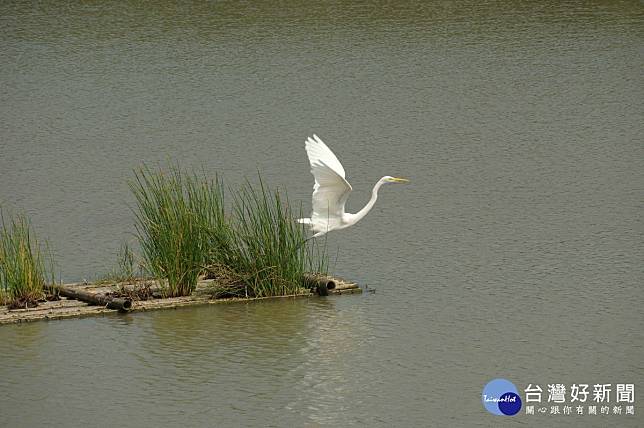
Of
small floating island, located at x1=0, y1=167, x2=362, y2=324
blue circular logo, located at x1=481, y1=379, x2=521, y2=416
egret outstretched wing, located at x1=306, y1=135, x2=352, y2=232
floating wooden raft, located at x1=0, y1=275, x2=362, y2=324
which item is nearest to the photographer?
blue circular logo, located at x1=481, y1=379, x2=521, y2=416

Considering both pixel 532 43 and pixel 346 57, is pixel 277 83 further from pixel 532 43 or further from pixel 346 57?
pixel 532 43

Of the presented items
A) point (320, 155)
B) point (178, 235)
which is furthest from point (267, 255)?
point (320, 155)

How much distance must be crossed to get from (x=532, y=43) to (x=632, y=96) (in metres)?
2.41

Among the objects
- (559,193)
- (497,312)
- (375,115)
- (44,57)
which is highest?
(44,57)

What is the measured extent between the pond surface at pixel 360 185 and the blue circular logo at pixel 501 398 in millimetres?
82

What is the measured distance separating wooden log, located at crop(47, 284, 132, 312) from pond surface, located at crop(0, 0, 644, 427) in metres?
0.09

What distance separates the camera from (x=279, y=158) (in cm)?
1315

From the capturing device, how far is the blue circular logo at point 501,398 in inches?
268

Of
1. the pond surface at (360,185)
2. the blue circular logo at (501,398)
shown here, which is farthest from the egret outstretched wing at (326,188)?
the blue circular logo at (501,398)

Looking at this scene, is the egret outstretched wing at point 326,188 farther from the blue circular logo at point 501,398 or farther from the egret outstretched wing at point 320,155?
the blue circular logo at point 501,398

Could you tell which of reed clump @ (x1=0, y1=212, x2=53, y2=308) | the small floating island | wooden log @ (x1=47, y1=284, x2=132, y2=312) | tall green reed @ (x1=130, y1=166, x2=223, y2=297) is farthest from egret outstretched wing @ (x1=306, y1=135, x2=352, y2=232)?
reed clump @ (x1=0, y1=212, x2=53, y2=308)

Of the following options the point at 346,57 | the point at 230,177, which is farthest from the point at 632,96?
the point at 230,177

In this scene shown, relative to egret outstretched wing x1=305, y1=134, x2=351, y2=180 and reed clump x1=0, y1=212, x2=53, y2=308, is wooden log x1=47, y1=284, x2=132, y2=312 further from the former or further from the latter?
egret outstretched wing x1=305, y1=134, x2=351, y2=180

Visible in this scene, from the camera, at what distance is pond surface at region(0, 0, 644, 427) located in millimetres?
7211
